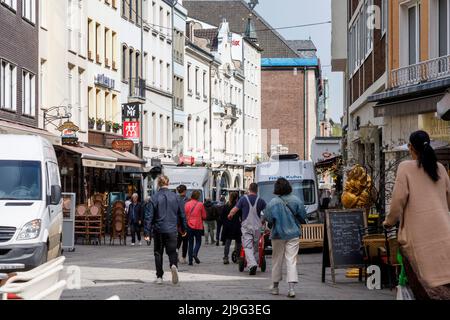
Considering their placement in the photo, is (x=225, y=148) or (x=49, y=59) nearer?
(x=49, y=59)

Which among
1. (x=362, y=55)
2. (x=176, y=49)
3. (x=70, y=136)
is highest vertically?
(x=176, y=49)

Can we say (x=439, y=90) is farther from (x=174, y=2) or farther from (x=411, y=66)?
(x=174, y=2)

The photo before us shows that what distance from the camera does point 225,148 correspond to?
8350 centimetres

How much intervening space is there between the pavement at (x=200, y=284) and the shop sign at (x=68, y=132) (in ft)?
39.7

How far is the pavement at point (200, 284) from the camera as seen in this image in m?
16.0

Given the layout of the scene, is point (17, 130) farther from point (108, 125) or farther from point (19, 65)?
point (108, 125)

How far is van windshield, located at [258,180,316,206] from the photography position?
34.1 meters

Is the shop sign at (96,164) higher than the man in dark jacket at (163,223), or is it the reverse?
the shop sign at (96,164)

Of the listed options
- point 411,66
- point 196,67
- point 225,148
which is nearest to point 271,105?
point 225,148

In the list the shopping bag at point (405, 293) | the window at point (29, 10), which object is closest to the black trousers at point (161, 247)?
the shopping bag at point (405, 293)

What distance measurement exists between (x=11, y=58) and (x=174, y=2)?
31.7 m

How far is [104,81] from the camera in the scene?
2015 inches

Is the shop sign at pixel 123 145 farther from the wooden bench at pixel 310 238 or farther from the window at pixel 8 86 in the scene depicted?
the wooden bench at pixel 310 238
